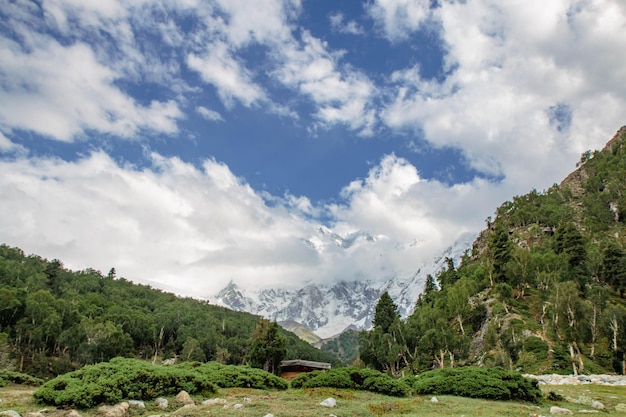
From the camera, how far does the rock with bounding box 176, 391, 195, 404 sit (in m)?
Result: 16.4

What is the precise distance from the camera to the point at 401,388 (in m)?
20.8

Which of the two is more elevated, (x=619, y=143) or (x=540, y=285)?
(x=619, y=143)

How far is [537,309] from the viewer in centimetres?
6550

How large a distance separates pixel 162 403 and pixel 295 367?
168 feet

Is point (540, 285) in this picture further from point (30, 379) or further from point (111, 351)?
point (111, 351)

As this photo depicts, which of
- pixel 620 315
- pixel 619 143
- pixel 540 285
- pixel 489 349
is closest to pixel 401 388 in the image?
pixel 620 315

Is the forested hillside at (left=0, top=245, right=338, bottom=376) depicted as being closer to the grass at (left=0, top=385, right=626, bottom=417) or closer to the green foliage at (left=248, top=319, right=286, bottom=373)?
the green foliage at (left=248, top=319, right=286, bottom=373)

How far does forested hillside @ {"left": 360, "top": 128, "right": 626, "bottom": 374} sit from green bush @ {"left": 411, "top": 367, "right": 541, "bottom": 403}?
86.4 ft

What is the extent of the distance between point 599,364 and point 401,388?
38.3 metres

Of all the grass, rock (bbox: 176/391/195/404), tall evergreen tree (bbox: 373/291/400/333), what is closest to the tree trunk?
the grass

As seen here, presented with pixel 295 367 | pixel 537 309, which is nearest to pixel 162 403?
pixel 295 367

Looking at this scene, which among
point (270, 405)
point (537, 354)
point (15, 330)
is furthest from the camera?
point (15, 330)

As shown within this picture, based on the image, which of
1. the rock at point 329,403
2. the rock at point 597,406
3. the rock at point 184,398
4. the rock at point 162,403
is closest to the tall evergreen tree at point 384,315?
the rock at point 597,406

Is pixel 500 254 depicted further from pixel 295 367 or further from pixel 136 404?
pixel 136 404
